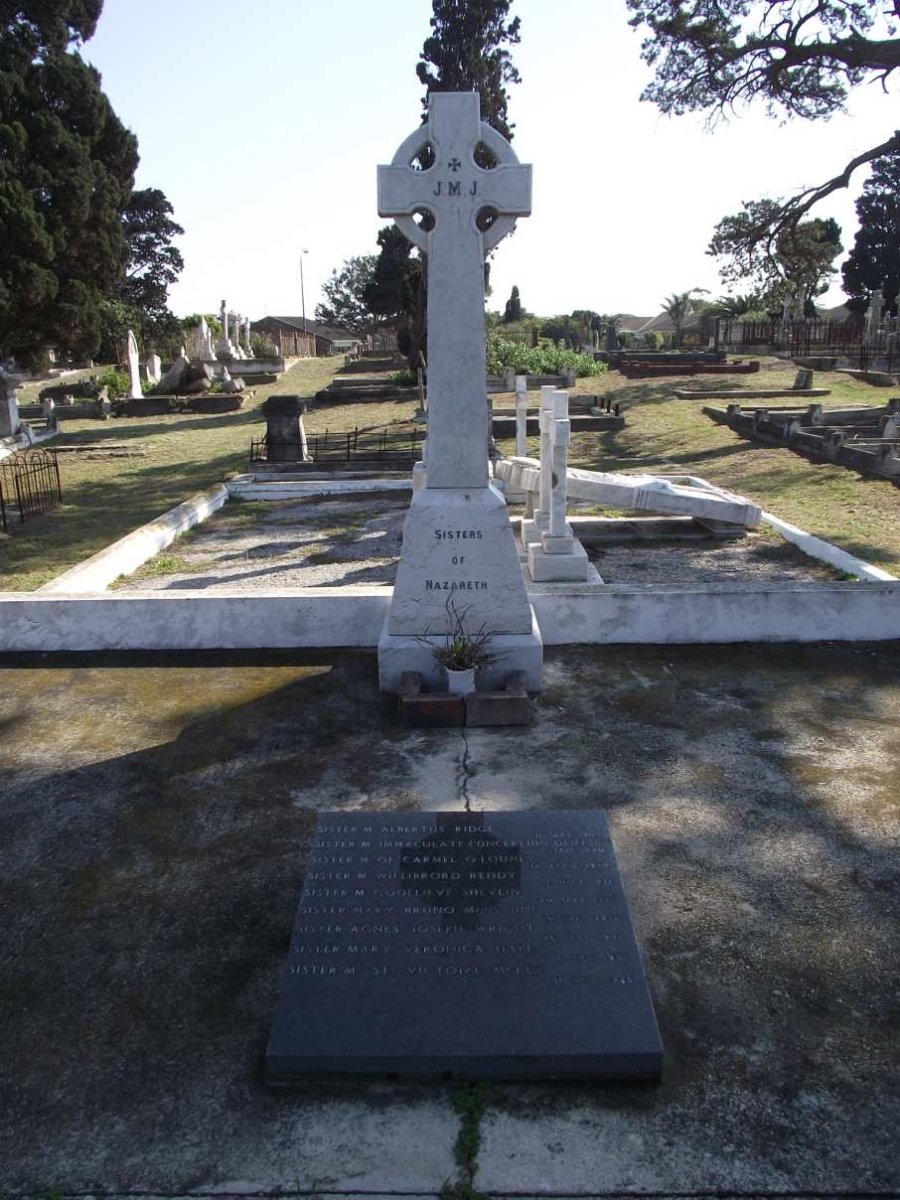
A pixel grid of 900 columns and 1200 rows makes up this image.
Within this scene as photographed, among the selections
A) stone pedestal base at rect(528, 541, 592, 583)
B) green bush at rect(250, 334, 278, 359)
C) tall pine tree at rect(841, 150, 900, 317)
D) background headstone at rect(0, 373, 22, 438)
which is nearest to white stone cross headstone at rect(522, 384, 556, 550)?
stone pedestal base at rect(528, 541, 592, 583)

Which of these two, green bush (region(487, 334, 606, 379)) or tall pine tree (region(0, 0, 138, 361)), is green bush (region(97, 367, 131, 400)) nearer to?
tall pine tree (region(0, 0, 138, 361))

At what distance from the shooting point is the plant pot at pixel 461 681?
4.87 meters

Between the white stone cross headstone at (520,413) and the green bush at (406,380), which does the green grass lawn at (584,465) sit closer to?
the green bush at (406,380)

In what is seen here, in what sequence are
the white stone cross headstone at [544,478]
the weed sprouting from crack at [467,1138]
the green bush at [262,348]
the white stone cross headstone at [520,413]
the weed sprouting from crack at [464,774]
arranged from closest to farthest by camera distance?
the weed sprouting from crack at [467,1138]
the weed sprouting from crack at [464,774]
the white stone cross headstone at [544,478]
the white stone cross headstone at [520,413]
the green bush at [262,348]

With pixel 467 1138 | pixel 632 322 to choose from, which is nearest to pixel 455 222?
pixel 467 1138

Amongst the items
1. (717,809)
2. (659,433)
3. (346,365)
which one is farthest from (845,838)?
(346,365)

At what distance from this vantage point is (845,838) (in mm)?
3678

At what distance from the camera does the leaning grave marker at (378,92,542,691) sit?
193 inches

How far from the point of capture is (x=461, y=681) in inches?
192

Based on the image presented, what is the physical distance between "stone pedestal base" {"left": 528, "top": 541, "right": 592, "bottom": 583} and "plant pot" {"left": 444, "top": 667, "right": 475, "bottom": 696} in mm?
3219

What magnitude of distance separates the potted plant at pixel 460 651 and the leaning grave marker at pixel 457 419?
0.14ft

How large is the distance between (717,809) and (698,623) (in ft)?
7.27

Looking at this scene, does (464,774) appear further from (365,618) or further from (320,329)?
(320,329)

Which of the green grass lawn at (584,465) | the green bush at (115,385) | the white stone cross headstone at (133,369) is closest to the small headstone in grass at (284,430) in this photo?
the green grass lawn at (584,465)
